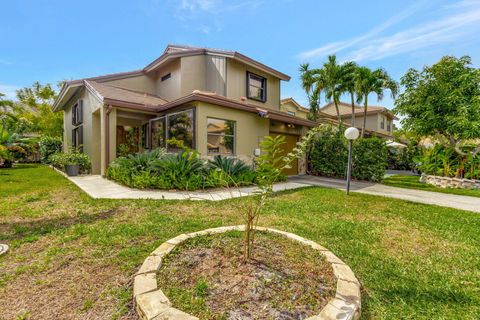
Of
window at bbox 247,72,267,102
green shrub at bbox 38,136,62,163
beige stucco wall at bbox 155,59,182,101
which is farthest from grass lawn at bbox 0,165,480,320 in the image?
green shrub at bbox 38,136,62,163

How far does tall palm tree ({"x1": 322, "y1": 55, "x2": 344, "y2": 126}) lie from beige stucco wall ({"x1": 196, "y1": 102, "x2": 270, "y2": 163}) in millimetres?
9248

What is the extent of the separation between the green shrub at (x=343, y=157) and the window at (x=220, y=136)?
3969 millimetres

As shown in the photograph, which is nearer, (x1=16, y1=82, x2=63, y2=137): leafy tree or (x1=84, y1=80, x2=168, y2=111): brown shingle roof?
(x1=84, y1=80, x2=168, y2=111): brown shingle roof

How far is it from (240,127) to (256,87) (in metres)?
4.18

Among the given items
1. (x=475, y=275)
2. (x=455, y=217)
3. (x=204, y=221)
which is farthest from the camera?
(x=455, y=217)

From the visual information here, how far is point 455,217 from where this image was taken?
5062 mm

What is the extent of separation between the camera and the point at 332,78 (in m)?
17.1

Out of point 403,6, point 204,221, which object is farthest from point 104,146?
point 403,6

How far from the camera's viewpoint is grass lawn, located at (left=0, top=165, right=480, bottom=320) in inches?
81.3

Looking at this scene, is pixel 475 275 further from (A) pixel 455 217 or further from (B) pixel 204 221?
(B) pixel 204 221

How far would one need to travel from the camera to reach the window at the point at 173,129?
8.70m

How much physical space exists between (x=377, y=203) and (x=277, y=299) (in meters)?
5.34

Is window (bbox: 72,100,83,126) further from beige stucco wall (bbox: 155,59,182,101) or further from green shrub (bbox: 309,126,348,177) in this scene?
green shrub (bbox: 309,126,348,177)

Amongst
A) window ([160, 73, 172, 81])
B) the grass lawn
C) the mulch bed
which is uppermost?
window ([160, 73, 172, 81])
